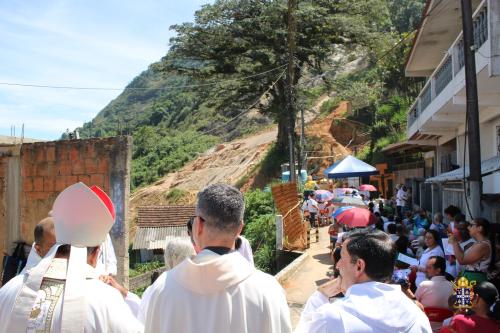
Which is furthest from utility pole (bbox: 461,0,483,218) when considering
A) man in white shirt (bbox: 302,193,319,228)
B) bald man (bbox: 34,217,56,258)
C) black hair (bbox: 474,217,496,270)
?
man in white shirt (bbox: 302,193,319,228)

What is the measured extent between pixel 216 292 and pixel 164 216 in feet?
82.4

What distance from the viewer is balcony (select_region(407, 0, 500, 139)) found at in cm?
780

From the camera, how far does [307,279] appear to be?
10641 mm

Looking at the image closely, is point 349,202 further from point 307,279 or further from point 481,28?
point 481,28

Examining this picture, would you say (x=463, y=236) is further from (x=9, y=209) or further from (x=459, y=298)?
(x=9, y=209)

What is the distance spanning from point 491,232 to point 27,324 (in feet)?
17.4

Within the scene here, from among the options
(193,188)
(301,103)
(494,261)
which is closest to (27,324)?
(494,261)

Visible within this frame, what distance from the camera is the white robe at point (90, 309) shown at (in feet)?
7.11

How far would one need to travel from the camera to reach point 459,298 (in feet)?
12.2

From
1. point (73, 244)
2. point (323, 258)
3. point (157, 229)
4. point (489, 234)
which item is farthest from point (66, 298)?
point (157, 229)

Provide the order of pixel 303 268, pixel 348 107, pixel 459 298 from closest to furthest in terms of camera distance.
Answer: pixel 459 298 < pixel 303 268 < pixel 348 107

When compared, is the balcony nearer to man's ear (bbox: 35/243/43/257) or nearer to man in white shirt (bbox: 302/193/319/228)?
man in white shirt (bbox: 302/193/319/228)

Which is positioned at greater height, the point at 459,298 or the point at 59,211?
the point at 59,211

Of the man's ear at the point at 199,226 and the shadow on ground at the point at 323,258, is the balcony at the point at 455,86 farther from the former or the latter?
the man's ear at the point at 199,226
